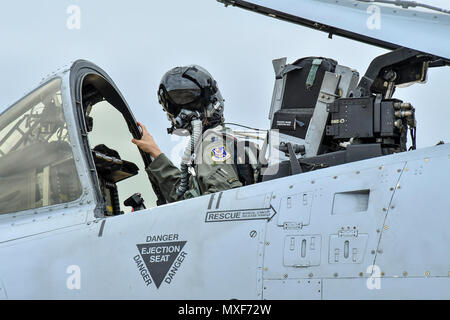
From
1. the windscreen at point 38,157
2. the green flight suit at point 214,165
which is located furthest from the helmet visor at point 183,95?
the windscreen at point 38,157

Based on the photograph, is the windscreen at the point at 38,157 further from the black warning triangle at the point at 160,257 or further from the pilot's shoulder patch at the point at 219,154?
the pilot's shoulder patch at the point at 219,154

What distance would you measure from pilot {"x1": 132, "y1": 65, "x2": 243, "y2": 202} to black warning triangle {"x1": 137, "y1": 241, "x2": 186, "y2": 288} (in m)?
0.88

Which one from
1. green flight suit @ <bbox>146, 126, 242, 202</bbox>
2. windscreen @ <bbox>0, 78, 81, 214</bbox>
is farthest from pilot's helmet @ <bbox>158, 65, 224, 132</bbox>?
Answer: windscreen @ <bbox>0, 78, 81, 214</bbox>

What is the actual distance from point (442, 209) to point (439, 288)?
16.5 inches

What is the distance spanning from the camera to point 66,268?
462 cm

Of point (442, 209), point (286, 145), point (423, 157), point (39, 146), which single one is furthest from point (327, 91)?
point (39, 146)

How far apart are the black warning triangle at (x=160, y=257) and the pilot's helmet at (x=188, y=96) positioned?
68.7 inches

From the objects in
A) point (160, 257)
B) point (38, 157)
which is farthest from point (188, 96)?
point (160, 257)

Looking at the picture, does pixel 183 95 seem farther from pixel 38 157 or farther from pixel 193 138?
pixel 38 157

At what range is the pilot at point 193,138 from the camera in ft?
17.4

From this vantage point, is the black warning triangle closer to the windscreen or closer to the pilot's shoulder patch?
the windscreen

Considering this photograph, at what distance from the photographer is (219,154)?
535 centimetres
